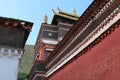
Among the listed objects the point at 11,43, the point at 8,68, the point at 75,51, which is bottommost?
the point at 8,68

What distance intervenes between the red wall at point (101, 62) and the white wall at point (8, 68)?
2550 millimetres

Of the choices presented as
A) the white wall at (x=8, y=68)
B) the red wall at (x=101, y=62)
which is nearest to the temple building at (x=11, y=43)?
the white wall at (x=8, y=68)

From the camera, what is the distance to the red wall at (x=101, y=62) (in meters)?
7.54

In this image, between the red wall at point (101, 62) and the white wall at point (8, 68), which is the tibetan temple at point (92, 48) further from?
the white wall at point (8, 68)

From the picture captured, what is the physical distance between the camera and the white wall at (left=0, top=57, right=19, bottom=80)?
9713mm

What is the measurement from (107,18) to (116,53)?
50.8 inches

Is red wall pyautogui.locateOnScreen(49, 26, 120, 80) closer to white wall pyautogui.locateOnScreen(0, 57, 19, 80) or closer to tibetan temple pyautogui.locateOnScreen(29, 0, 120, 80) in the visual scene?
tibetan temple pyautogui.locateOnScreen(29, 0, 120, 80)

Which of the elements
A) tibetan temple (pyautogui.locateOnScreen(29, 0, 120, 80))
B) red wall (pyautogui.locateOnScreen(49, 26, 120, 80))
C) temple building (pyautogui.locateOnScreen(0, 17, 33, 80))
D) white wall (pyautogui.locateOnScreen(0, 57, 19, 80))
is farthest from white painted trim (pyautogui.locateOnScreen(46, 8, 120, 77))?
white wall (pyautogui.locateOnScreen(0, 57, 19, 80))

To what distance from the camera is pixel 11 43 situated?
426 inches

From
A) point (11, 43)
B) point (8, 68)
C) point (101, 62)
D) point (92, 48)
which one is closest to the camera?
point (101, 62)

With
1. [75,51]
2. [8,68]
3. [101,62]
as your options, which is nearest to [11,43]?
[8,68]

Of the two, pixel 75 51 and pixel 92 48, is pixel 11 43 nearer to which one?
pixel 75 51

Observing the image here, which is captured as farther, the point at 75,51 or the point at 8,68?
the point at 75,51

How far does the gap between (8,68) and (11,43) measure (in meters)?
1.35
